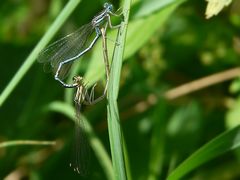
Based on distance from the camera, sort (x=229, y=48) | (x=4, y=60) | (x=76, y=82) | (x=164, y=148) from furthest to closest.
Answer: (x=4, y=60), (x=229, y=48), (x=164, y=148), (x=76, y=82)

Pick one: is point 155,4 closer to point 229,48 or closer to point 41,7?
point 229,48

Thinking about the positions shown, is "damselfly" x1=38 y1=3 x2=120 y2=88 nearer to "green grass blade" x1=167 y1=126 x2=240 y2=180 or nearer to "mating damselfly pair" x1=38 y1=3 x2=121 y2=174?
"mating damselfly pair" x1=38 y1=3 x2=121 y2=174

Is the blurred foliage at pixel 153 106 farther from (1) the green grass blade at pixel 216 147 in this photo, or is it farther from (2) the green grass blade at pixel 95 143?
(1) the green grass blade at pixel 216 147

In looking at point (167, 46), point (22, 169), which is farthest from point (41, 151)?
point (167, 46)

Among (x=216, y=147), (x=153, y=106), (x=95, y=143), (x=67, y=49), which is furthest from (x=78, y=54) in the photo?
(x=153, y=106)

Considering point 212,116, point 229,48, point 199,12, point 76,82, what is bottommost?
point 212,116

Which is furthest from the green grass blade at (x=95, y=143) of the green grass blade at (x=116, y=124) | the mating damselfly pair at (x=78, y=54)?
the green grass blade at (x=116, y=124)
